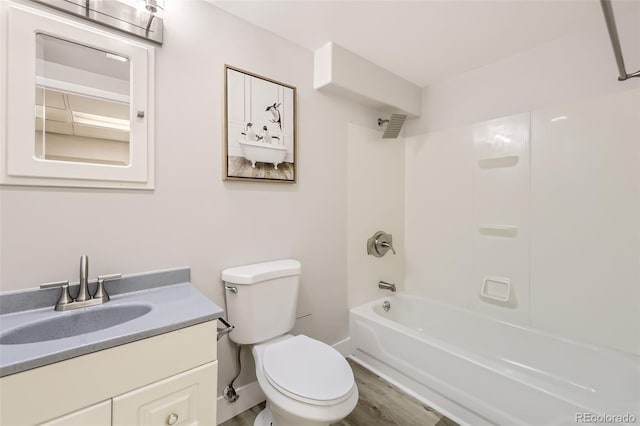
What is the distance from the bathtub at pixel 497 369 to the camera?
4.37 feet

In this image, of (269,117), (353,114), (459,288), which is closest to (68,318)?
(269,117)

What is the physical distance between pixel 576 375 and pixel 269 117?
2406 millimetres

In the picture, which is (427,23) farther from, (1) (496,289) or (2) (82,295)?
(2) (82,295)

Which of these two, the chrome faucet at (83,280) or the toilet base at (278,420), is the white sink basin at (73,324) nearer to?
the chrome faucet at (83,280)

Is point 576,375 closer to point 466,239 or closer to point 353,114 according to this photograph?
point 466,239

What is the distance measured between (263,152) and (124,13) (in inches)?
33.9

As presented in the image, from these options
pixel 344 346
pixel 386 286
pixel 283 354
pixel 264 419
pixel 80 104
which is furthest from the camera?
pixel 386 286

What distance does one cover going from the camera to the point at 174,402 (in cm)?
99

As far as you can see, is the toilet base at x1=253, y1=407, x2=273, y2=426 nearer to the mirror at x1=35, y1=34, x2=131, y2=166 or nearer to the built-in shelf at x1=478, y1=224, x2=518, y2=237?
the mirror at x1=35, y1=34, x2=131, y2=166

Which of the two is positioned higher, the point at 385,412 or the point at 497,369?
the point at 497,369

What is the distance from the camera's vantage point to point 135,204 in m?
1.31

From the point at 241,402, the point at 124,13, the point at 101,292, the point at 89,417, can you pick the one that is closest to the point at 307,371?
the point at 241,402

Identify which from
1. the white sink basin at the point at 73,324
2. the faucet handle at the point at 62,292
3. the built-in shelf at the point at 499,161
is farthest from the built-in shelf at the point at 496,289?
the faucet handle at the point at 62,292

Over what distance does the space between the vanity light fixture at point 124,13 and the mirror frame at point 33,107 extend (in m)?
0.04
